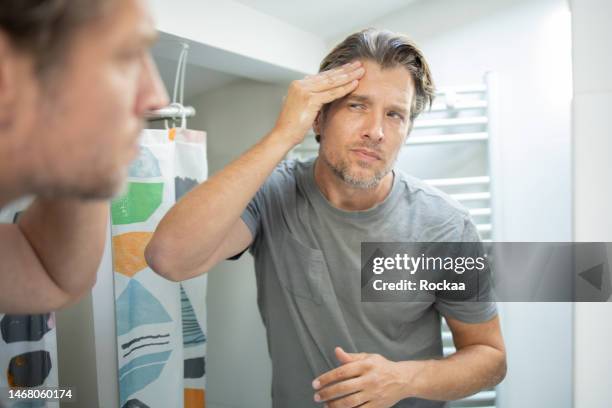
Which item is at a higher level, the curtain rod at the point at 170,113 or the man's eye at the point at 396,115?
the curtain rod at the point at 170,113

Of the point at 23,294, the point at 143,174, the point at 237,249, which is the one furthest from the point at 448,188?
the point at 23,294

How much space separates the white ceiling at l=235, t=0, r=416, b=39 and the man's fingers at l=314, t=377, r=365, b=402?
35.5 inches

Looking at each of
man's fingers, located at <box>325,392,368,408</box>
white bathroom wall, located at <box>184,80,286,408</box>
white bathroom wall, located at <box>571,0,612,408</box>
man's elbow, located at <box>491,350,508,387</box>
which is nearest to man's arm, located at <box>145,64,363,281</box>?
man's fingers, located at <box>325,392,368,408</box>

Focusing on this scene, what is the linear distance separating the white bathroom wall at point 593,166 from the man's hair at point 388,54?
0.30m

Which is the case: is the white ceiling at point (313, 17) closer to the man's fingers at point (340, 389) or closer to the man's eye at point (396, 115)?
the man's eye at point (396, 115)

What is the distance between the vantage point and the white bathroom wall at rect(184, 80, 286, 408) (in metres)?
1.68

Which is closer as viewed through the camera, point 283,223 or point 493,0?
point 283,223

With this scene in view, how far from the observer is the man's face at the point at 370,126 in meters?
0.94

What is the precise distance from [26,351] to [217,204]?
1.65ft

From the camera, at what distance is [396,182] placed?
106 cm

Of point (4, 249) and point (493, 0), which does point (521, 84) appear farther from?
point (4, 249)

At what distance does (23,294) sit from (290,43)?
3.26 ft

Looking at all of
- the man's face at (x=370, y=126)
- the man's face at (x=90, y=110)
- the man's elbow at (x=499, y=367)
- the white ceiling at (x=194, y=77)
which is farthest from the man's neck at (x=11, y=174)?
the white ceiling at (x=194, y=77)

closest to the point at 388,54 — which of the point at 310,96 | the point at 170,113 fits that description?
the point at 310,96
